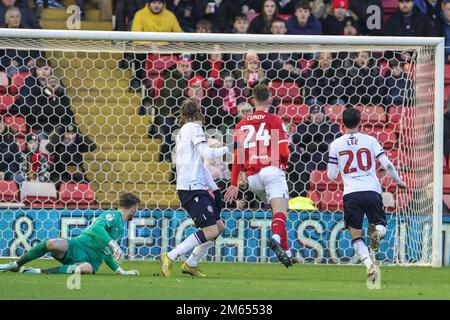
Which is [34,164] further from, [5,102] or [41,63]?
[41,63]

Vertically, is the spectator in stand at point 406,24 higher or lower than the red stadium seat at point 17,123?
higher

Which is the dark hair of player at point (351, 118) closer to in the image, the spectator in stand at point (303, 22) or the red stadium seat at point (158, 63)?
the red stadium seat at point (158, 63)

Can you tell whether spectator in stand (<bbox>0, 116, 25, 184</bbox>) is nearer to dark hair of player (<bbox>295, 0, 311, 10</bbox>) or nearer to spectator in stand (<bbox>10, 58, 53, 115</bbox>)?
spectator in stand (<bbox>10, 58, 53, 115</bbox>)

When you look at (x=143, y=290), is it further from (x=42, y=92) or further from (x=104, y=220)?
(x=42, y=92)

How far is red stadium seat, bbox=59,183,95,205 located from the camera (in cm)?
1457

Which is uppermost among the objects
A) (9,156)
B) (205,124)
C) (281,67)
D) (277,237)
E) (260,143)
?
(281,67)

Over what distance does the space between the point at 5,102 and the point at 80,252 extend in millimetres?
4058

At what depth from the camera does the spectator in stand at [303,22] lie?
17.2m

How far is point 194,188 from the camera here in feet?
38.6

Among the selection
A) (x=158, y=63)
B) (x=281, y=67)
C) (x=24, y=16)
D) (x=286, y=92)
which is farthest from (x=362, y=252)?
(x=24, y=16)

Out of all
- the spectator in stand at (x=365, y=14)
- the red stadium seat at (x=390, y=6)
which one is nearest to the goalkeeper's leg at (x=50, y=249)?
the spectator in stand at (x=365, y=14)

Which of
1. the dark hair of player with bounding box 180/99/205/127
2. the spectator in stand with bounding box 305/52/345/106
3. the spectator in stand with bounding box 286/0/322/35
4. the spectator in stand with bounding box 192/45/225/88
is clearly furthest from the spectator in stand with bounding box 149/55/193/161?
the dark hair of player with bounding box 180/99/205/127

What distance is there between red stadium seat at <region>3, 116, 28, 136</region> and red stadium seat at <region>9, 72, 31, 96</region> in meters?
0.31

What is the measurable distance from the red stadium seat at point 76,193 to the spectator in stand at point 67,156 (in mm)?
79
